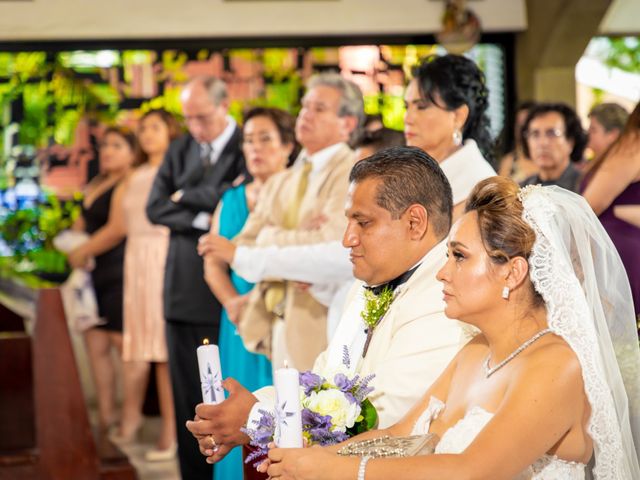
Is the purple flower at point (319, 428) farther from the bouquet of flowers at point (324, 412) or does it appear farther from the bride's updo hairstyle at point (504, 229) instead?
the bride's updo hairstyle at point (504, 229)

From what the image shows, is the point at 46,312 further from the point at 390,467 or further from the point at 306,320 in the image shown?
the point at 390,467

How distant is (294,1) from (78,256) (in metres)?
2.62

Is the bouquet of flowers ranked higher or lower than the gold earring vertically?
lower

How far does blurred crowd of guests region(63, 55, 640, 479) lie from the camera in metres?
4.06

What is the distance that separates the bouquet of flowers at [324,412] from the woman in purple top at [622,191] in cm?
170

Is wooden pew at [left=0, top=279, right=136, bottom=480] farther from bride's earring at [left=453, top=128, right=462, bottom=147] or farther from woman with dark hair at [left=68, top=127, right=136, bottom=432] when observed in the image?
woman with dark hair at [left=68, top=127, right=136, bottom=432]

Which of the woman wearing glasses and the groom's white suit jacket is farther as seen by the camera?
the woman wearing glasses

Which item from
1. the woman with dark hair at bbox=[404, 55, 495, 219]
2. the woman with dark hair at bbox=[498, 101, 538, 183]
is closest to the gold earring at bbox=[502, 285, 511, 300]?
the woman with dark hair at bbox=[404, 55, 495, 219]

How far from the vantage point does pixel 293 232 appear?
14.8 ft

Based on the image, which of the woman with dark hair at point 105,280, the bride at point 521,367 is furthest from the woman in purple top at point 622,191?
the woman with dark hair at point 105,280

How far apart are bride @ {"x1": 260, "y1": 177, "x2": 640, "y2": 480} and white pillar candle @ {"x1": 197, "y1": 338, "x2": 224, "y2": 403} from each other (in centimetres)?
40

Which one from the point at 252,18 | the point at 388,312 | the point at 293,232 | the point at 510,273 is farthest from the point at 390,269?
the point at 252,18

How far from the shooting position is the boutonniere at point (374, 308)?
3.12m

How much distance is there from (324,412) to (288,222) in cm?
210
